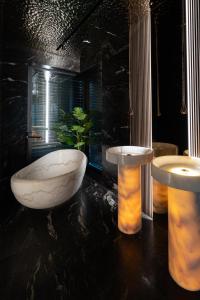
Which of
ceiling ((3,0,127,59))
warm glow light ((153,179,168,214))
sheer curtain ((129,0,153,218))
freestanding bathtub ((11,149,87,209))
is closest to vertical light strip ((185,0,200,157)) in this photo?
sheer curtain ((129,0,153,218))

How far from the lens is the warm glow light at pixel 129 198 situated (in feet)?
5.47

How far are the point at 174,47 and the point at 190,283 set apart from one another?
1.87 m

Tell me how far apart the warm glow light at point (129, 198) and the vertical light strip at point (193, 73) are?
0.53 metres

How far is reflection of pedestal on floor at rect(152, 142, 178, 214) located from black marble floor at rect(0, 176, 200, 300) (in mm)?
115

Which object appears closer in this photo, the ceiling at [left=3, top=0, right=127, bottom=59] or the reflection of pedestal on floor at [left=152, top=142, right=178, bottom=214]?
the reflection of pedestal on floor at [left=152, top=142, right=178, bottom=214]

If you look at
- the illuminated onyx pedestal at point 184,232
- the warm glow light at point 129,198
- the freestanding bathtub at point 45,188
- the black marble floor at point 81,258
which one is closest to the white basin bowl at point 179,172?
the illuminated onyx pedestal at point 184,232

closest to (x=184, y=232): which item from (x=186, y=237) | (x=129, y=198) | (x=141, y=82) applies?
(x=186, y=237)

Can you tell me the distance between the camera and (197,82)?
4.69 feet

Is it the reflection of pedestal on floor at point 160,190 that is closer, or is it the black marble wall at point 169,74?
the black marble wall at point 169,74

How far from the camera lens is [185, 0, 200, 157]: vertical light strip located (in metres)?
1.42

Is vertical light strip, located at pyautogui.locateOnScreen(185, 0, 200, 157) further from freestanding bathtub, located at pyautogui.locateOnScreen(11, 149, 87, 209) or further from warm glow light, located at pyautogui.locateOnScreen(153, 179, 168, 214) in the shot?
freestanding bathtub, located at pyautogui.locateOnScreen(11, 149, 87, 209)

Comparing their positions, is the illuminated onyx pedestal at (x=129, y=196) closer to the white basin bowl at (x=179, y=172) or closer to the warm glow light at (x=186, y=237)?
the white basin bowl at (x=179, y=172)

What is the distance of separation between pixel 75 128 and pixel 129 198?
1.88 metres

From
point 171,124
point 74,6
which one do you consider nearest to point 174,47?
point 171,124
